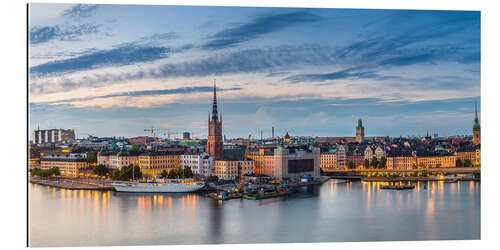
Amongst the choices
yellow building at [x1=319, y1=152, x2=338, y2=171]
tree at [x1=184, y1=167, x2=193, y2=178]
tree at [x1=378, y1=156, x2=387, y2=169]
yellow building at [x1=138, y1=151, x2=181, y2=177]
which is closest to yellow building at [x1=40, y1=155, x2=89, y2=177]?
yellow building at [x1=138, y1=151, x2=181, y2=177]

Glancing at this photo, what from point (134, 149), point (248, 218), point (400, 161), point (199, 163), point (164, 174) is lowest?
point (248, 218)

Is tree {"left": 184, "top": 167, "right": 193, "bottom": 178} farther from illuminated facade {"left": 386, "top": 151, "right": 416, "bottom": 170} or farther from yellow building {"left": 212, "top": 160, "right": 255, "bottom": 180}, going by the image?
illuminated facade {"left": 386, "top": 151, "right": 416, "bottom": 170}

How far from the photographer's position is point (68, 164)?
17375 millimetres

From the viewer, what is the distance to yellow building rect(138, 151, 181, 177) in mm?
17906

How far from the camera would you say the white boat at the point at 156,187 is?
1565cm

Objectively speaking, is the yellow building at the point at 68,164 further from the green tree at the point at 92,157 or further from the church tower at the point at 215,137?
the church tower at the point at 215,137

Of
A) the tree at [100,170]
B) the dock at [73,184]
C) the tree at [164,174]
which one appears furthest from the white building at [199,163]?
the dock at [73,184]

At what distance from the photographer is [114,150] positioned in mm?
18281

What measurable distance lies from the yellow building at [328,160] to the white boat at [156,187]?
27.7 ft

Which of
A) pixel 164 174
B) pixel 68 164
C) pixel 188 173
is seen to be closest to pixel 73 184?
pixel 68 164

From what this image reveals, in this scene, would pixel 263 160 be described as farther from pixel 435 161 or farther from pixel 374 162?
pixel 435 161

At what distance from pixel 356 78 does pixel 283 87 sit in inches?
51.1

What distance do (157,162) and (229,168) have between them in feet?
7.05
